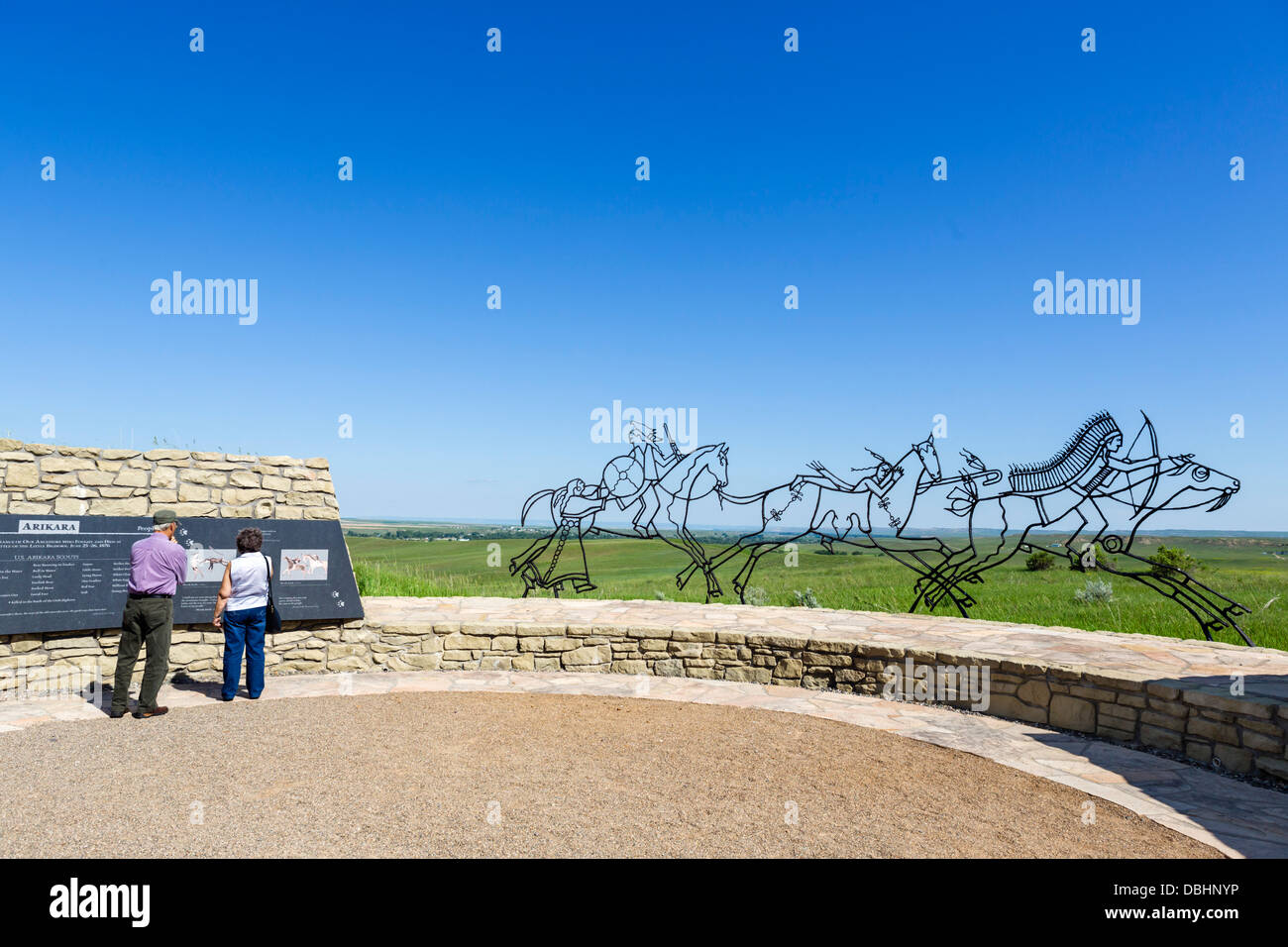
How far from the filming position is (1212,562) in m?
14.9

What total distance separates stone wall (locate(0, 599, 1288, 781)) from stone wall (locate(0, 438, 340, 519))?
1.35 metres

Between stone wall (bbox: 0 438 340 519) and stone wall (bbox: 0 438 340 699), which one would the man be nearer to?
stone wall (bbox: 0 438 340 699)

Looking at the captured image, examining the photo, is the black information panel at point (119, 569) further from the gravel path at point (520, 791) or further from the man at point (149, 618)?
the gravel path at point (520, 791)

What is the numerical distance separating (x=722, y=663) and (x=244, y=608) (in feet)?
16.4

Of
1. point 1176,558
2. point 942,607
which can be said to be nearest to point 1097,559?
point 942,607

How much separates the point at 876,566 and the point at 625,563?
9.76 meters

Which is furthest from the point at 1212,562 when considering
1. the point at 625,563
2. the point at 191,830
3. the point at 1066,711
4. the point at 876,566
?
the point at 191,830

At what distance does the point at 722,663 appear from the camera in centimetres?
830

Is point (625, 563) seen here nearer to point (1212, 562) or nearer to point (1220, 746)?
point (1212, 562)

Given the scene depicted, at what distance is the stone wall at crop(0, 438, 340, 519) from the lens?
7488 millimetres

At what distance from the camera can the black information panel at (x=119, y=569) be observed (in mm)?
7102

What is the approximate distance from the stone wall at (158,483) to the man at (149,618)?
1.76m

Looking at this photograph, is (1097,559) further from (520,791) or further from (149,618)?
(149,618)

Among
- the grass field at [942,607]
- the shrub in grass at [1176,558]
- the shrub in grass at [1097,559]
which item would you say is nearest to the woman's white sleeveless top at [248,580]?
the grass field at [942,607]
